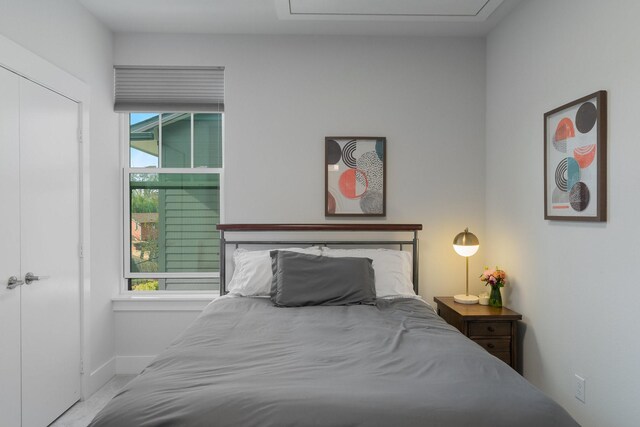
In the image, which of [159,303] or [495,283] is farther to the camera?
[159,303]

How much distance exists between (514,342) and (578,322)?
1.99ft

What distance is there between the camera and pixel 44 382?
8.64ft

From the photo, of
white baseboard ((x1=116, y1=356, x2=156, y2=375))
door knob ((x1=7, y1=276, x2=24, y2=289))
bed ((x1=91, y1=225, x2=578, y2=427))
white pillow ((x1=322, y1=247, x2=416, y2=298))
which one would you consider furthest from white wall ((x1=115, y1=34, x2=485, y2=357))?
bed ((x1=91, y1=225, x2=578, y2=427))

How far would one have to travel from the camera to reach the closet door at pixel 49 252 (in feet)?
8.12

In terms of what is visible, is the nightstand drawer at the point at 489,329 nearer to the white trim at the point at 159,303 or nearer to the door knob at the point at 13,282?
the white trim at the point at 159,303

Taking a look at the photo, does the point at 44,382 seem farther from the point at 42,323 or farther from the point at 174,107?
the point at 174,107

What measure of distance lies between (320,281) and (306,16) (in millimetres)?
1830

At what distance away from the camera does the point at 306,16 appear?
10.3 feet

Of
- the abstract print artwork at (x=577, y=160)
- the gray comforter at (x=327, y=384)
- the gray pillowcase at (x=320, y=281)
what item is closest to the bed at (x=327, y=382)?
the gray comforter at (x=327, y=384)

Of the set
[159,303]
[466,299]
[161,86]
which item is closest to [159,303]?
[159,303]

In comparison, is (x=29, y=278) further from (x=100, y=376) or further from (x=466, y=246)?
(x=466, y=246)

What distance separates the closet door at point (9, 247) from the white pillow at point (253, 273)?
1.25 m

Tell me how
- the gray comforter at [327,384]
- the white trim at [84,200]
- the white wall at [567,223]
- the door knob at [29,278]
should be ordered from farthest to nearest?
the white trim at [84,200] → the door knob at [29,278] → the white wall at [567,223] → the gray comforter at [327,384]

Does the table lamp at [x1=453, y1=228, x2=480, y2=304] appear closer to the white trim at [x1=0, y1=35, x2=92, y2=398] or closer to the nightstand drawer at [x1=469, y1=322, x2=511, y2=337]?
the nightstand drawer at [x1=469, y1=322, x2=511, y2=337]
